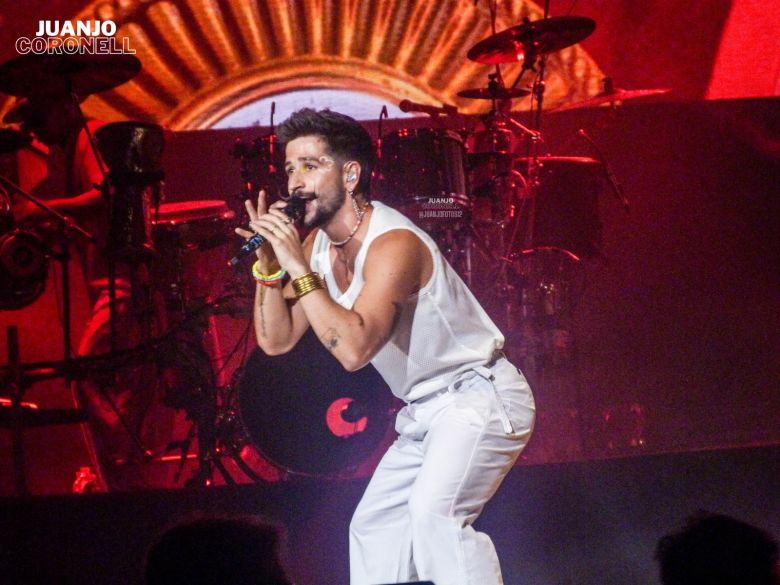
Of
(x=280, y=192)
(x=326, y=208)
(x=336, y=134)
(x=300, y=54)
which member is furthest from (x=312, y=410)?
(x=300, y=54)

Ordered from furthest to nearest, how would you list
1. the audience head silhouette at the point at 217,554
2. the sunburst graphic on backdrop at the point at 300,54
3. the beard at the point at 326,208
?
the sunburst graphic on backdrop at the point at 300,54
the beard at the point at 326,208
the audience head silhouette at the point at 217,554

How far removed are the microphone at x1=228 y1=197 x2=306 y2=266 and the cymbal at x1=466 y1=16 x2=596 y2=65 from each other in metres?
2.91

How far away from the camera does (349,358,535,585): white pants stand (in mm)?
2773

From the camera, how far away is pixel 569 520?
3438mm

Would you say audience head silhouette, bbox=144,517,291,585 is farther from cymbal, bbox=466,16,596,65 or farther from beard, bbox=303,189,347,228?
cymbal, bbox=466,16,596,65

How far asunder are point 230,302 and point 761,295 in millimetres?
4326

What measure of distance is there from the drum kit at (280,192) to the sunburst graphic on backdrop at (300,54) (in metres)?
0.99

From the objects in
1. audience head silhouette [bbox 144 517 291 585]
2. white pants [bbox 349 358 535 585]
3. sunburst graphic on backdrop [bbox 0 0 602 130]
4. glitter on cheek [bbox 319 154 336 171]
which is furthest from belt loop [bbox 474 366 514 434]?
sunburst graphic on backdrop [bbox 0 0 602 130]

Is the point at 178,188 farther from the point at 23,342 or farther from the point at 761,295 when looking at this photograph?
the point at 761,295

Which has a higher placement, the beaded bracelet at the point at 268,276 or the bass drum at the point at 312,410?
the beaded bracelet at the point at 268,276

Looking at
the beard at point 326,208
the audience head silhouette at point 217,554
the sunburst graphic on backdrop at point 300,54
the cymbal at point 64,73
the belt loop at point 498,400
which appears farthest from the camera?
the sunburst graphic on backdrop at point 300,54

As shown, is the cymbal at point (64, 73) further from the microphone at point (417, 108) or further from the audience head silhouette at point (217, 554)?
the audience head silhouette at point (217, 554)

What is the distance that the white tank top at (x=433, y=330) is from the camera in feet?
10.1

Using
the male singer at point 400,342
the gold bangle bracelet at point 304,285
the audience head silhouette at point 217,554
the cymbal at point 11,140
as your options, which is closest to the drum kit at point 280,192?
the cymbal at point 11,140
